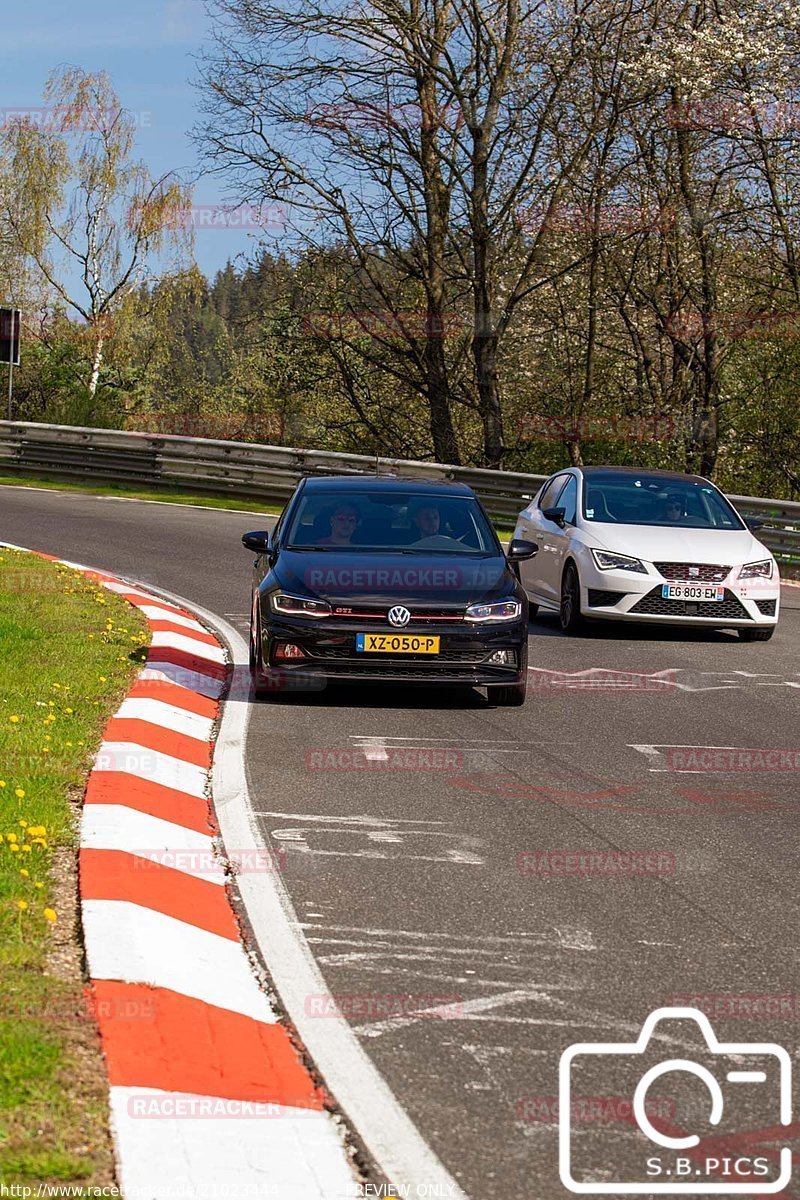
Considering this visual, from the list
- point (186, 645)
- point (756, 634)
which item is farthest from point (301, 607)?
point (756, 634)

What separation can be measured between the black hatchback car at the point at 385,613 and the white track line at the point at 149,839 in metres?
3.64

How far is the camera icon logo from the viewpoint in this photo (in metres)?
3.58

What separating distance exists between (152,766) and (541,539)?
883cm

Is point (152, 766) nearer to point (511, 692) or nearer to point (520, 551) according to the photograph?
point (511, 692)

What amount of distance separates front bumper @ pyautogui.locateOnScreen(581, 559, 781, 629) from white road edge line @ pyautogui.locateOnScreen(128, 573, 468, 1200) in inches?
284

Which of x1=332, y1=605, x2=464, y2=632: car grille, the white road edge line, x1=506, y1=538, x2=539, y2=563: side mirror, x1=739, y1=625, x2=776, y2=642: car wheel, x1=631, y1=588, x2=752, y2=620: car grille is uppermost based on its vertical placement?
x1=506, y1=538, x2=539, y2=563: side mirror

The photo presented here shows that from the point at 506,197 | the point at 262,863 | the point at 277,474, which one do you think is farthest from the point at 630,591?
the point at 506,197

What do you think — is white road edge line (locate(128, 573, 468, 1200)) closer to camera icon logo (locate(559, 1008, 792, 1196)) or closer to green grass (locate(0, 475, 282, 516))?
camera icon logo (locate(559, 1008, 792, 1196))

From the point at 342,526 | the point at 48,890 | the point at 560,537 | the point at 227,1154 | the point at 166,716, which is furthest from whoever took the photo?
the point at 560,537

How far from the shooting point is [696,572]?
14.5 m

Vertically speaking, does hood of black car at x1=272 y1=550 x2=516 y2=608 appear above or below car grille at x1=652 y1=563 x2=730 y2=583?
above

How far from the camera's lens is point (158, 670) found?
36.1 ft

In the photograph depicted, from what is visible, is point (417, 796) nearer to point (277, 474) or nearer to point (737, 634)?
point (737, 634)

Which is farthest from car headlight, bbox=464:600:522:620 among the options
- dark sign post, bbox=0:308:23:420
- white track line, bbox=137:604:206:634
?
dark sign post, bbox=0:308:23:420
